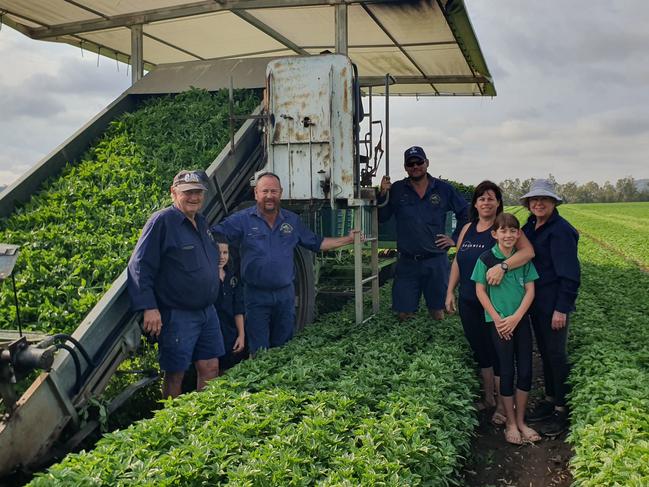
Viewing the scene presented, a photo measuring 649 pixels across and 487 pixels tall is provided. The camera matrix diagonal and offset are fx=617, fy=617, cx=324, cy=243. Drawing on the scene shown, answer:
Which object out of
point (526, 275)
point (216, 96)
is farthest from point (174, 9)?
point (526, 275)

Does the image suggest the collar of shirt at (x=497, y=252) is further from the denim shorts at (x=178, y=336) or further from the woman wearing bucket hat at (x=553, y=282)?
the denim shorts at (x=178, y=336)

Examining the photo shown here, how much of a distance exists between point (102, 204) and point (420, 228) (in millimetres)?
3682

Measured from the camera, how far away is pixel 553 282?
5.54 meters

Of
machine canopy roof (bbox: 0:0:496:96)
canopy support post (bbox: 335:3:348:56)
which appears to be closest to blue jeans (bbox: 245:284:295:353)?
canopy support post (bbox: 335:3:348:56)

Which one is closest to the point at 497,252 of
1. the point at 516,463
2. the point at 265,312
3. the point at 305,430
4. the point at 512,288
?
the point at 512,288

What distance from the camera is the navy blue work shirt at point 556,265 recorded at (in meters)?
5.40

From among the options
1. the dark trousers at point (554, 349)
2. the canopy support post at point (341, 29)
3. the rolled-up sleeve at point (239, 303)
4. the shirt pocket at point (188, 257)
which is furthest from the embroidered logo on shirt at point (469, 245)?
the canopy support post at point (341, 29)

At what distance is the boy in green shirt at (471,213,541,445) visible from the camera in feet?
17.7

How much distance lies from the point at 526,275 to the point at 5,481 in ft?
14.1

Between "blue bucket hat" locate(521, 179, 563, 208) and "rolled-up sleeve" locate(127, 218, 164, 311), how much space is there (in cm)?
326

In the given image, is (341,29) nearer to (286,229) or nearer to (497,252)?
(286,229)

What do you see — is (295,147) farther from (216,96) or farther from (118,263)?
(118,263)

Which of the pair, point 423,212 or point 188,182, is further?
point 423,212

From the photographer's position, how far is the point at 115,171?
7.01m
